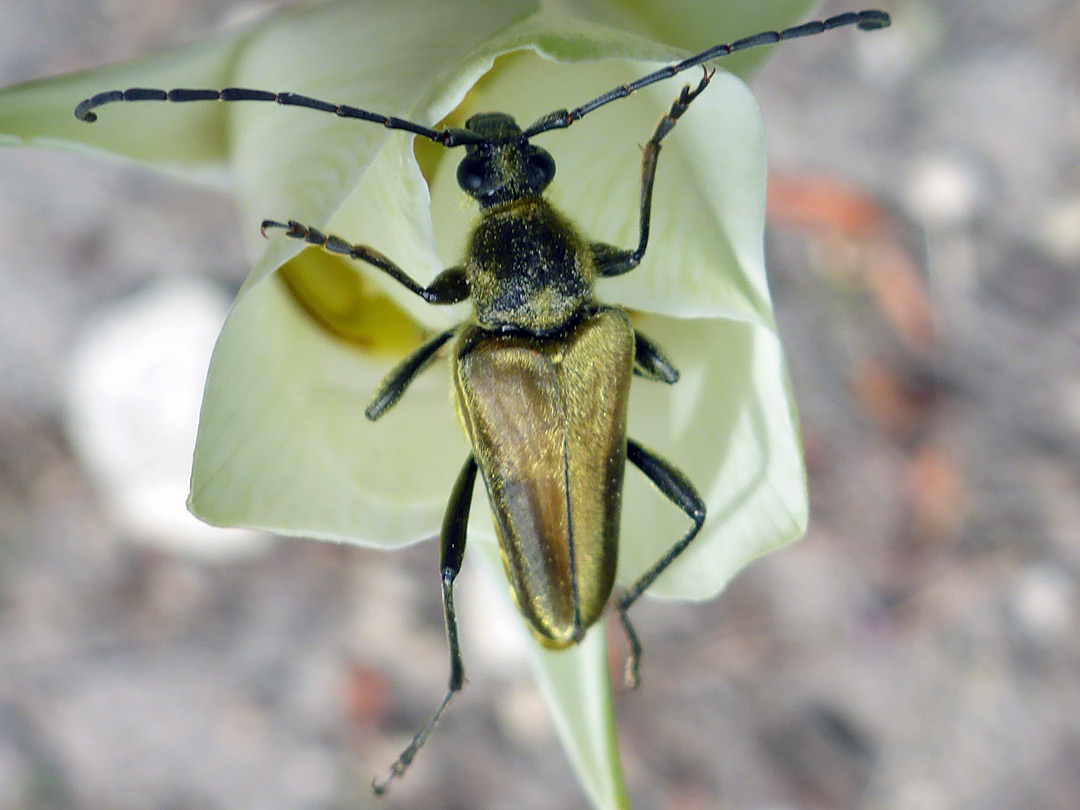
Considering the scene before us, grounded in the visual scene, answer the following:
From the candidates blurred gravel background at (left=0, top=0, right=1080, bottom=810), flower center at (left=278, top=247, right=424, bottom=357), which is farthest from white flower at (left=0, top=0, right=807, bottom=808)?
blurred gravel background at (left=0, top=0, right=1080, bottom=810)

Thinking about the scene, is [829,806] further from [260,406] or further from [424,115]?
[424,115]

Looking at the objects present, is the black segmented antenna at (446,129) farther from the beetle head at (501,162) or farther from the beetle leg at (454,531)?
the beetle leg at (454,531)

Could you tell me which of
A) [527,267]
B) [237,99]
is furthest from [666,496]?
[237,99]

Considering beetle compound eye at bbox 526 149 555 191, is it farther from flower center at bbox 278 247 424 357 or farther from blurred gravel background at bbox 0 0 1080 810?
blurred gravel background at bbox 0 0 1080 810

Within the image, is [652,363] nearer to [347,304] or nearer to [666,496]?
[666,496]

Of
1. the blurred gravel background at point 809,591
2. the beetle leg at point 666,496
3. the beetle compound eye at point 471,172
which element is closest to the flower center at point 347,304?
the beetle compound eye at point 471,172

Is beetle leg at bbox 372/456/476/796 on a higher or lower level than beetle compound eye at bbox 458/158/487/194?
lower

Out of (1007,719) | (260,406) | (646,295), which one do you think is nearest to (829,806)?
(1007,719)
